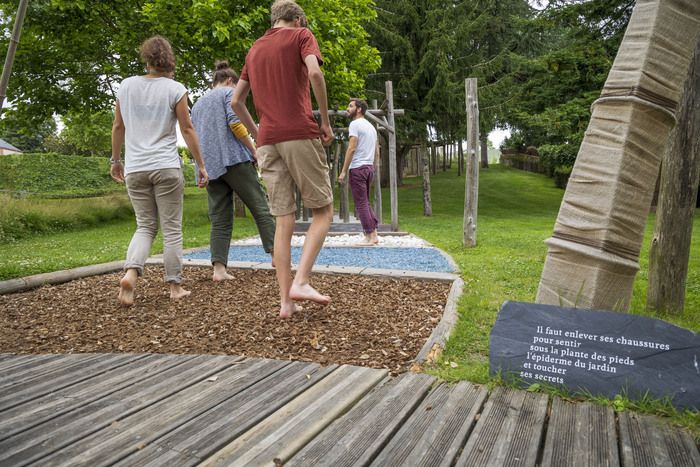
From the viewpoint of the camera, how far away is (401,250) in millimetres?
7555

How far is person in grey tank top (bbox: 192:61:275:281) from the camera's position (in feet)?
15.5

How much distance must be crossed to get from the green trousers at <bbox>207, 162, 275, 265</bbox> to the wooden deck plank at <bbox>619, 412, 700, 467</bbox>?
11.6 ft

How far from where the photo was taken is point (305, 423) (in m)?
1.88

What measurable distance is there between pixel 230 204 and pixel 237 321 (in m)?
1.99

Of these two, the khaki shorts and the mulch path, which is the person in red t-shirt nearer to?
the khaki shorts

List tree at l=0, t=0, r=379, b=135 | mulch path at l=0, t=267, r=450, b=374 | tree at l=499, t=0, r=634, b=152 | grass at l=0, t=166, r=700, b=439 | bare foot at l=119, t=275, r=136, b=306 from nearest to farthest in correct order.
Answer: grass at l=0, t=166, r=700, b=439
mulch path at l=0, t=267, r=450, b=374
bare foot at l=119, t=275, r=136, b=306
tree at l=0, t=0, r=379, b=135
tree at l=499, t=0, r=634, b=152

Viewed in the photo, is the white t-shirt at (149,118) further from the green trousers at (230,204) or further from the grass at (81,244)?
the grass at (81,244)

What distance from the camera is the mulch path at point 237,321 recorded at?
2.82m

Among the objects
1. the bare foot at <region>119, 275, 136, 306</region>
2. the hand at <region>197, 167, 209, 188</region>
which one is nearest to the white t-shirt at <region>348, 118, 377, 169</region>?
the hand at <region>197, 167, 209, 188</region>

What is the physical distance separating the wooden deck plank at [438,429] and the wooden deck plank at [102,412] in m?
1.05

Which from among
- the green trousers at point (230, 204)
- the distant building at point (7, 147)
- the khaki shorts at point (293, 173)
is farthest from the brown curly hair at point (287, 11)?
the distant building at point (7, 147)

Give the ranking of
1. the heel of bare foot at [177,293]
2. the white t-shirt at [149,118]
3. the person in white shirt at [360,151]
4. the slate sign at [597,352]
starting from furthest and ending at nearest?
the person in white shirt at [360,151] → the heel of bare foot at [177,293] → the white t-shirt at [149,118] → the slate sign at [597,352]

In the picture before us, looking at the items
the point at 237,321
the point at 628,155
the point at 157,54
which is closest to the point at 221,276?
the point at 237,321

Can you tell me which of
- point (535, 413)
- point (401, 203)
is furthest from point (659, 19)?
point (401, 203)
